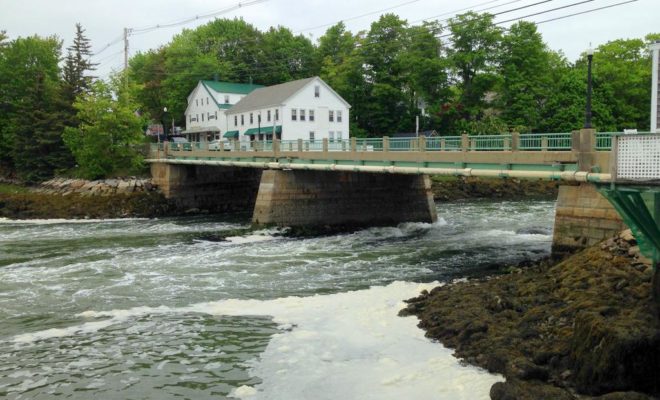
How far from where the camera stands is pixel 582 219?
1772cm

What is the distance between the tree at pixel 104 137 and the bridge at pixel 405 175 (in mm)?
1815

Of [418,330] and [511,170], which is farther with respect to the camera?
[511,170]

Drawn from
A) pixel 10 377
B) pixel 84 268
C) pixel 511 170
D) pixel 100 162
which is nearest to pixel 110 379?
pixel 10 377

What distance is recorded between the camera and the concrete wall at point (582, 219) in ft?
55.6

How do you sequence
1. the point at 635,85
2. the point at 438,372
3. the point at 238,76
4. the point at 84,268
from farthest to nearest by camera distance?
the point at 238,76, the point at 635,85, the point at 84,268, the point at 438,372

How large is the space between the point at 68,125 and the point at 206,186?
1361cm

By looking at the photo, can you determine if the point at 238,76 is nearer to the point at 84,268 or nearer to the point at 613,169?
the point at 84,268

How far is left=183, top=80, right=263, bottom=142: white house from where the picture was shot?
207 ft

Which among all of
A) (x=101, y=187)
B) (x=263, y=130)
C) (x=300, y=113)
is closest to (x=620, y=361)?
(x=101, y=187)

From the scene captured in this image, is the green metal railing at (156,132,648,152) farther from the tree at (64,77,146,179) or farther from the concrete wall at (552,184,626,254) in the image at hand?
the tree at (64,77,146,179)

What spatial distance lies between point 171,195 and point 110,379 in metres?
32.3

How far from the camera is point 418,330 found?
13.3 m

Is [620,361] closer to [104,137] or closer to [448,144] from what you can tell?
[448,144]

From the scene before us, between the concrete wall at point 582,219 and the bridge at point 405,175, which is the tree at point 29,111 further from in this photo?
the concrete wall at point 582,219
